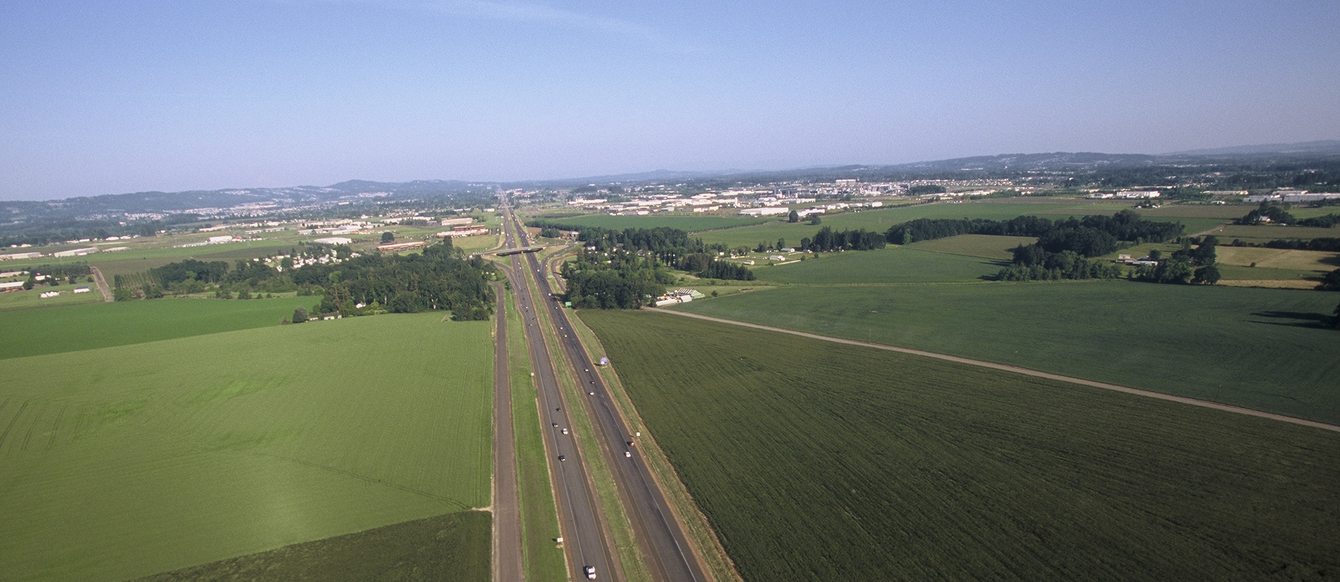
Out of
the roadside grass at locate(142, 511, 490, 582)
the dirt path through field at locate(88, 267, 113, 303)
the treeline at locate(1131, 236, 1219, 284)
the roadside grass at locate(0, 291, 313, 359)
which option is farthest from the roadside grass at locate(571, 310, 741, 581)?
the dirt path through field at locate(88, 267, 113, 303)

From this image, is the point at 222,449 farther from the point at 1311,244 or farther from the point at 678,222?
the point at 678,222

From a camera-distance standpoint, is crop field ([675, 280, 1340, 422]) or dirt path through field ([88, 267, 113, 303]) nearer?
crop field ([675, 280, 1340, 422])

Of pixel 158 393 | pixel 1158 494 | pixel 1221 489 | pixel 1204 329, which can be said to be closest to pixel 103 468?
pixel 158 393

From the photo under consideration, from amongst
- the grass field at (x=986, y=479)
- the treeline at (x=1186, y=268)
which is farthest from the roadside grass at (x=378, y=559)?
the treeline at (x=1186, y=268)

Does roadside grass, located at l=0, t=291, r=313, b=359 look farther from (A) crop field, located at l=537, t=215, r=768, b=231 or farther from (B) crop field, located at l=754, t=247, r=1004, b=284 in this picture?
(A) crop field, located at l=537, t=215, r=768, b=231

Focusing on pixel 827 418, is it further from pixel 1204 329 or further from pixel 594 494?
pixel 1204 329

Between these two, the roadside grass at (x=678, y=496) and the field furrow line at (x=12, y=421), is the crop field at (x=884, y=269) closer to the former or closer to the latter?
the roadside grass at (x=678, y=496)
